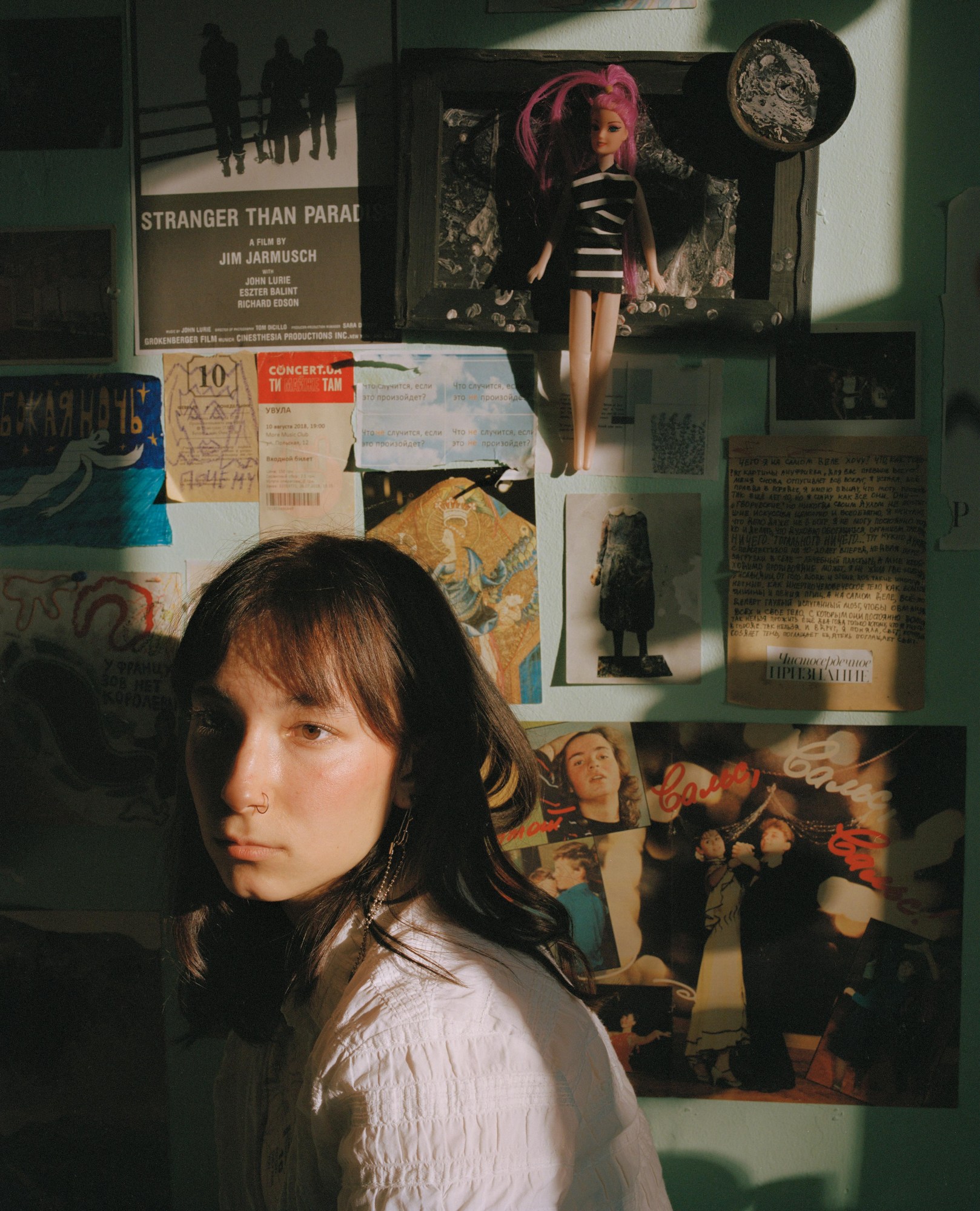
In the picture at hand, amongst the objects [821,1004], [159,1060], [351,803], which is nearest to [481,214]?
[351,803]

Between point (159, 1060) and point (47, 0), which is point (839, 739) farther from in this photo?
point (47, 0)

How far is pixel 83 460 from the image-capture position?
3.42 feet

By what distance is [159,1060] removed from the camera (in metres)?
1.08

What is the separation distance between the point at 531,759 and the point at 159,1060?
0.71 metres

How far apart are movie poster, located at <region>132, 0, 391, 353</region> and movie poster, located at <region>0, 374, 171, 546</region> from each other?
0.31 feet

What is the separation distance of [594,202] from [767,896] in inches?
35.8

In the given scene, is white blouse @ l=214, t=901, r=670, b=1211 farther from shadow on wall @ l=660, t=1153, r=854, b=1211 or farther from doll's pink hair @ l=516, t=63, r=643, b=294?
doll's pink hair @ l=516, t=63, r=643, b=294

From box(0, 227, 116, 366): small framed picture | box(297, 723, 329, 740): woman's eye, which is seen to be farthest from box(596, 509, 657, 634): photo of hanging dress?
box(0, 227, 116, 366): small framed picture

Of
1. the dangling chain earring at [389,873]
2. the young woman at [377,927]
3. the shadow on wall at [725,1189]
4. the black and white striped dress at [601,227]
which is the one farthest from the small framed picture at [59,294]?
the shadow on wall at [725,1189]

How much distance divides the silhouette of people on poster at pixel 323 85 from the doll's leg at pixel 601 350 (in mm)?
397

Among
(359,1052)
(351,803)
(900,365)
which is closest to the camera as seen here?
(359,1052)

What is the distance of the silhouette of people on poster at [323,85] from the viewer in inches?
38.5

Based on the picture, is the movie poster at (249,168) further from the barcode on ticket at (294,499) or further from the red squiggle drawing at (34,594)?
the red squiggle drawing at (34,594)

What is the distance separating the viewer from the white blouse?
0.53 m
